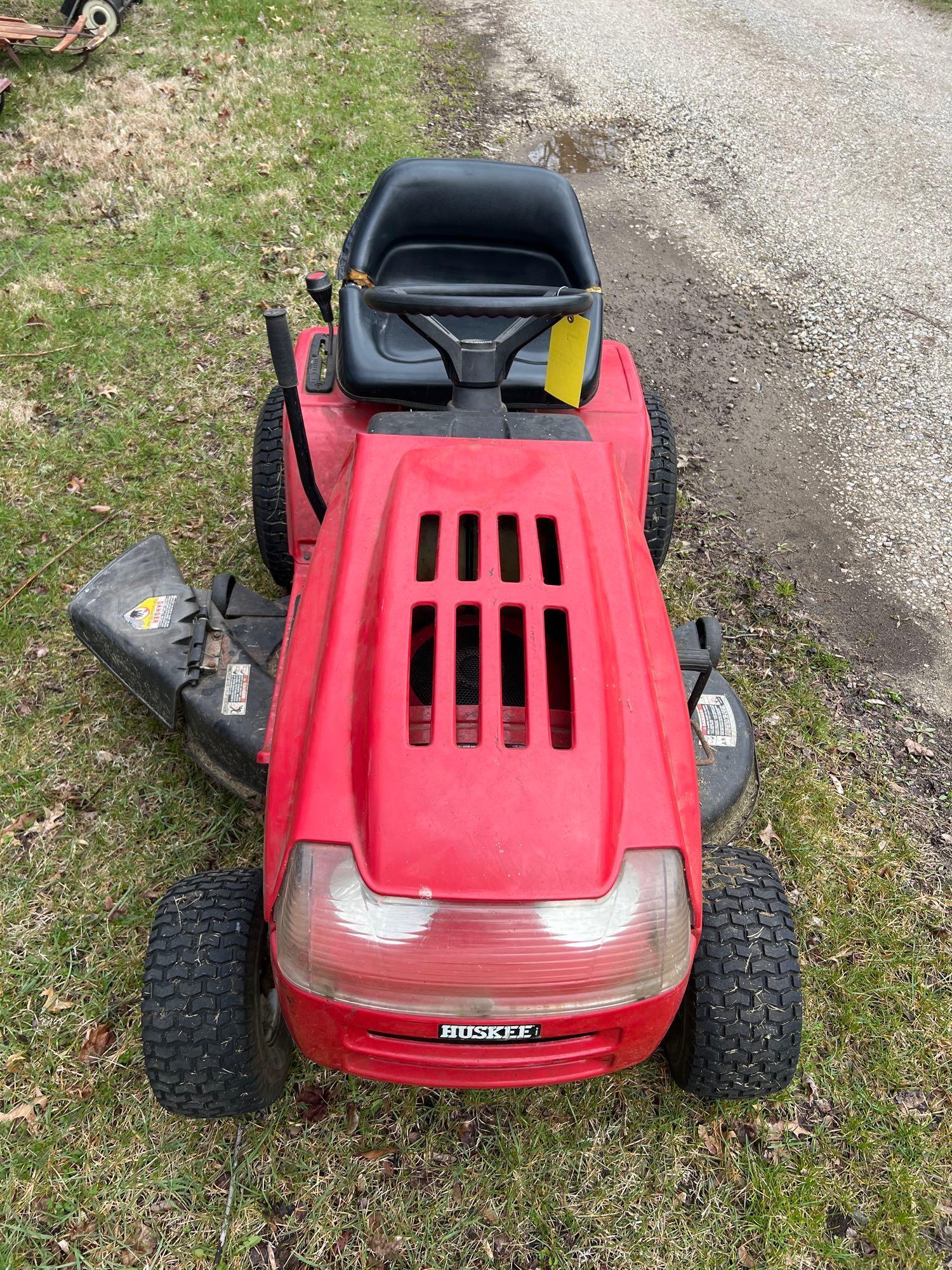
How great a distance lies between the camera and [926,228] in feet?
17.3

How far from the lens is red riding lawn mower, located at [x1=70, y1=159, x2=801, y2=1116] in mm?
1299

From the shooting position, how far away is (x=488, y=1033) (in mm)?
1326

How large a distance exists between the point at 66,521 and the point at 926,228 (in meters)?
5.08

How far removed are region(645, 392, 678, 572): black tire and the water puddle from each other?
3430mm

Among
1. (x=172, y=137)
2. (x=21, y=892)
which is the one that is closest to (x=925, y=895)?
(x=21, y=892)

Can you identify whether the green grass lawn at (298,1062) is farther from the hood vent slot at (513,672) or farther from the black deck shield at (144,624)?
the hood vent slot at (513,672)

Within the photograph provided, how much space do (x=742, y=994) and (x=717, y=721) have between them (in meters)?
0.71

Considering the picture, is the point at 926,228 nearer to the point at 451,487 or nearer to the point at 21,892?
the point at 451,487

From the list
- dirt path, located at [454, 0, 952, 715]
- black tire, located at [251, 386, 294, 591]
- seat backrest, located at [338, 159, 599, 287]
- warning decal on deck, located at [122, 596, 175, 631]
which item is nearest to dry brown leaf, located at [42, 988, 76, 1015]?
warning decal on deck, located at [122, 596, 175, 631]

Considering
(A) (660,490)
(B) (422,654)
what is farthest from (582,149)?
(B) (422,654)

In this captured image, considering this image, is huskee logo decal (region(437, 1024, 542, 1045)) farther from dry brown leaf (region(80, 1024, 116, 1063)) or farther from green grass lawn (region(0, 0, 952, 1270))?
dry brown leaf (region(80, 1024, 116, 1063))

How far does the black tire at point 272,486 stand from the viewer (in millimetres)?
2576

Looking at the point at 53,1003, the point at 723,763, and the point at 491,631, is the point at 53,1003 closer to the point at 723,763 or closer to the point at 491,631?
the point at 491,631

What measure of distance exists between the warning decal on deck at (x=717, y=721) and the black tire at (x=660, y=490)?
533 millimetres
